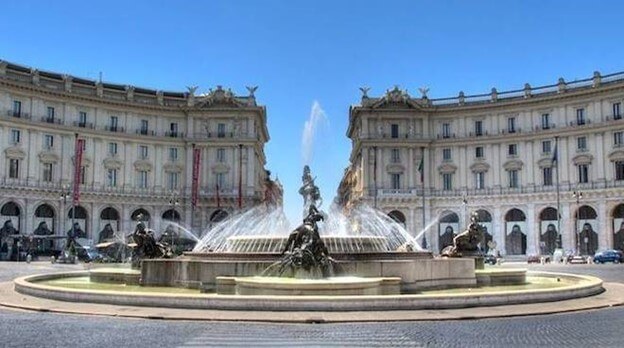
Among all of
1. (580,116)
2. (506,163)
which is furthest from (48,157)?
(580,116)

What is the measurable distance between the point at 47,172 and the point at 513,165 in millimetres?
55891

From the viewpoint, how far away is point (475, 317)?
13953 millimetres

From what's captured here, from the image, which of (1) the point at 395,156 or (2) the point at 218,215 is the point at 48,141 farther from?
(1) the point at 395,156

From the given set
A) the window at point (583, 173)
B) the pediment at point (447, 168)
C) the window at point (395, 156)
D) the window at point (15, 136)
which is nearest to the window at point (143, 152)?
the window at point (15, 136)

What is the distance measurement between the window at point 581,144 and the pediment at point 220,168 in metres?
43.8

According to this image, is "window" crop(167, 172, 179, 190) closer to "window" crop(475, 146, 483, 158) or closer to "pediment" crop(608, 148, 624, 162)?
"window" crop(475, 146, 483, 158)

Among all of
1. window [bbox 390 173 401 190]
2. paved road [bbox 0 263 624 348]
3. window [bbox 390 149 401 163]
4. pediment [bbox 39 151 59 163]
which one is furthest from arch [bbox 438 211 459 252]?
paved road [bbox 0 263 624 348]

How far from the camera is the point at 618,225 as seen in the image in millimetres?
73625

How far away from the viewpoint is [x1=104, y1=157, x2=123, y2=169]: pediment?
3159 inches

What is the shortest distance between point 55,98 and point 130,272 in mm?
60549

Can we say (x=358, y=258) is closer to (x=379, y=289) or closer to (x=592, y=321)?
(x=379, y=289)

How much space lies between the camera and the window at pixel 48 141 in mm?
74688

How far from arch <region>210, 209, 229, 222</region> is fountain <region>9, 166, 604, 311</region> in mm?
59175

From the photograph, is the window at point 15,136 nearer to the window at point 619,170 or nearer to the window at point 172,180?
the window at point 172,180
